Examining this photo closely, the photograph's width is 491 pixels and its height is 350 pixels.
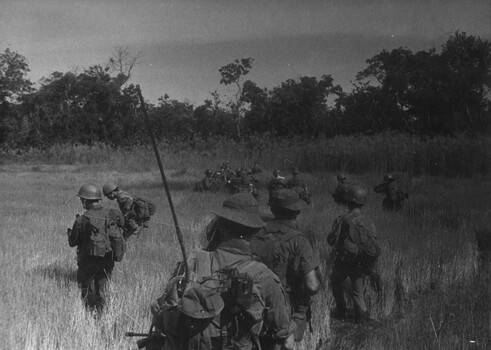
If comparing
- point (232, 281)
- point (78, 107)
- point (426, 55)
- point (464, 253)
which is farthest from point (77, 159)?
point (232, 281)

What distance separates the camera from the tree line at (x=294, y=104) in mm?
22859

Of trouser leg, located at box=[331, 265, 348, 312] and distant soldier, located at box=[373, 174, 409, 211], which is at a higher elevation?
distant soldier, located at box=[373, 174, 409, 211]

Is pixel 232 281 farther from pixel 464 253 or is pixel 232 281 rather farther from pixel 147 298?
pixel 464 253

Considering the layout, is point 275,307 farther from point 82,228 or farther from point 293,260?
point 82,228

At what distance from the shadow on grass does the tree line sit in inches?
431

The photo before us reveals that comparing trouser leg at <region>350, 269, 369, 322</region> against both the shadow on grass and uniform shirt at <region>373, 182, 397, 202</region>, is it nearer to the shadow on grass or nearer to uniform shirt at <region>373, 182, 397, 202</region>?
the shadow on grass

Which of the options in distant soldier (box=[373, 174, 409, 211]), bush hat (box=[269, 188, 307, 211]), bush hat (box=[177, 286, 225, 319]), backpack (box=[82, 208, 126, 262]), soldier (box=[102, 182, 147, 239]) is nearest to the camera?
bush hat (box=[177, 286, 225, 319])

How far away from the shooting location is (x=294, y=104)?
25.9 metres

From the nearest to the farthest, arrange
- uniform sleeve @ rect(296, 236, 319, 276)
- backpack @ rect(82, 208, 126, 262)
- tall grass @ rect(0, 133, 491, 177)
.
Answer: uniform sleeve @ rect(296, 236, 319, 276), backpack @ rect(82, 208, 126, 262), tall grass @ rect(0, 133, 491, 177)

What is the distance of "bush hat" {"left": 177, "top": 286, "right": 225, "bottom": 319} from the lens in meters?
2.98

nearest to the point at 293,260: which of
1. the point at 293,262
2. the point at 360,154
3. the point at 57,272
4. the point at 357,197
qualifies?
the point at 293,262

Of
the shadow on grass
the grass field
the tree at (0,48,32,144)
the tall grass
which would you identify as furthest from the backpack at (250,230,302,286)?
the tree at (0,48,32,144)

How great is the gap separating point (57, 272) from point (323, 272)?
150 inches

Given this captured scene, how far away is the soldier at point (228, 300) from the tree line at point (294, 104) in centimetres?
1547
